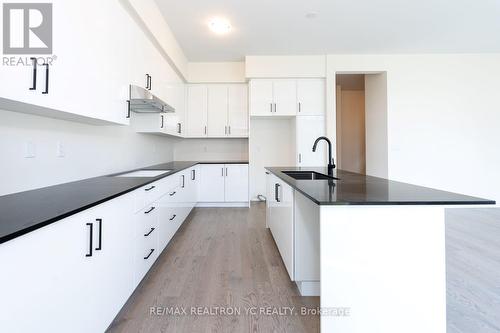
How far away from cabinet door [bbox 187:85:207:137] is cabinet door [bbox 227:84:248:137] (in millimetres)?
507

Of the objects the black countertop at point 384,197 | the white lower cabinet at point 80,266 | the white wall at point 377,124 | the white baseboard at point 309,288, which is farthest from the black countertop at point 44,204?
the white wall at point 377,124

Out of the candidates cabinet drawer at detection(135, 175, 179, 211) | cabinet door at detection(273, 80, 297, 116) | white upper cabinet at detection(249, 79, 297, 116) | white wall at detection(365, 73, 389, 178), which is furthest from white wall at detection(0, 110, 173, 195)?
white wall at detection(365, 73, 389, 178)

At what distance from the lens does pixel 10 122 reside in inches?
55.4

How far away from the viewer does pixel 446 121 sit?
174 inches

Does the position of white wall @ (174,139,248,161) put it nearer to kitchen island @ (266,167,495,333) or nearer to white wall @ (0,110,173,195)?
white wall @ (0,110,173,195)

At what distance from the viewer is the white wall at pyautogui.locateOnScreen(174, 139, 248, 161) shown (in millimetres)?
5230

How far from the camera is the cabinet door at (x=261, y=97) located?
4512 millimetres

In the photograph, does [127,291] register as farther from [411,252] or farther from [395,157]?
[395,157]

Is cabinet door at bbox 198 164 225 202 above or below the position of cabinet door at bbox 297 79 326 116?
below

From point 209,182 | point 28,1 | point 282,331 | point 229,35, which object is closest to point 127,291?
point 282,331

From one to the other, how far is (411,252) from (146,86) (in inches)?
113

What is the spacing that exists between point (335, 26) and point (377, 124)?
2156 mm

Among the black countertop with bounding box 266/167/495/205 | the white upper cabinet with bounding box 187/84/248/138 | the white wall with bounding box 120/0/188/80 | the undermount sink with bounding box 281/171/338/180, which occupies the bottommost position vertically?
the black countertop with bounding box 266/167/495/205

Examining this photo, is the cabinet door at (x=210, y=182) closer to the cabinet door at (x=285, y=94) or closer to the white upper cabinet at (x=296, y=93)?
the white upper cabinet at (x=296, y=93)
